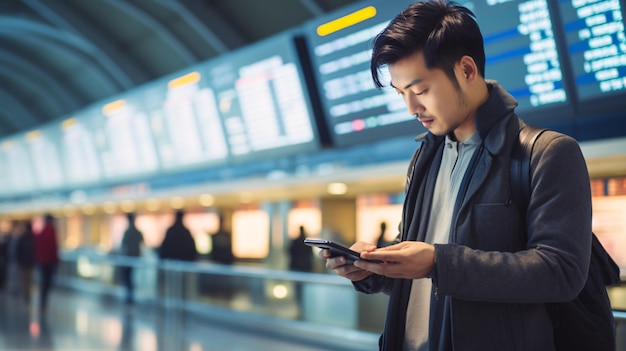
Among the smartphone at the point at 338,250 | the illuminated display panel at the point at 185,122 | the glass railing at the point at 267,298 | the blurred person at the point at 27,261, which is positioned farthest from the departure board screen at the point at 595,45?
the blurred person at the point at 27,261

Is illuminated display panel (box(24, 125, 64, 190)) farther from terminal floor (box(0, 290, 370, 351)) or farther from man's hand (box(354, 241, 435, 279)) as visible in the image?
man's hand (box(354, 241, 435, 279))

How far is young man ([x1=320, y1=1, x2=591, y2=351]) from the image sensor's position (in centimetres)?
151

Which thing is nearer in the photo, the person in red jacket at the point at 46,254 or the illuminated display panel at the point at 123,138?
the person in red jacket at the point at 46,254

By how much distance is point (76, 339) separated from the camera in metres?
9.39

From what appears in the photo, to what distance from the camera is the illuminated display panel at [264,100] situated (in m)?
9.41

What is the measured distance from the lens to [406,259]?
5.01 ft

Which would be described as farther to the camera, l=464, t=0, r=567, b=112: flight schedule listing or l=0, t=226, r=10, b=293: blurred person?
l=0, t=226, r=10, b=293: blurred person

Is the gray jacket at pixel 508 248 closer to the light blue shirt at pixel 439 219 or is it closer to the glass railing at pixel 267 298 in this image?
the light blue shirt at pixel 439 219

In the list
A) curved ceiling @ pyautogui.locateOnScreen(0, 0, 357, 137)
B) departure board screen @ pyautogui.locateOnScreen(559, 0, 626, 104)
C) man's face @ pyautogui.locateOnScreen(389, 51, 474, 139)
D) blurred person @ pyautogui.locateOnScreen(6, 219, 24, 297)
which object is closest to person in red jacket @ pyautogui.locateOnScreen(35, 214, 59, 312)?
blurred person @ pyautogui.locateOnScreen(6, 219, 24, 297)

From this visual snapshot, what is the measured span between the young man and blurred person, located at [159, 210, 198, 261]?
11.0 meters

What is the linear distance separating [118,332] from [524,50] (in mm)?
6929

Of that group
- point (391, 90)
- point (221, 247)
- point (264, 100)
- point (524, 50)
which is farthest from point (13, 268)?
point (524, 50)

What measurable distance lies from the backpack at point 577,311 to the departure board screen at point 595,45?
4278 millimetres

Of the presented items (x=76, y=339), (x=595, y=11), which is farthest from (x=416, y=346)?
(x=76, y=339)
